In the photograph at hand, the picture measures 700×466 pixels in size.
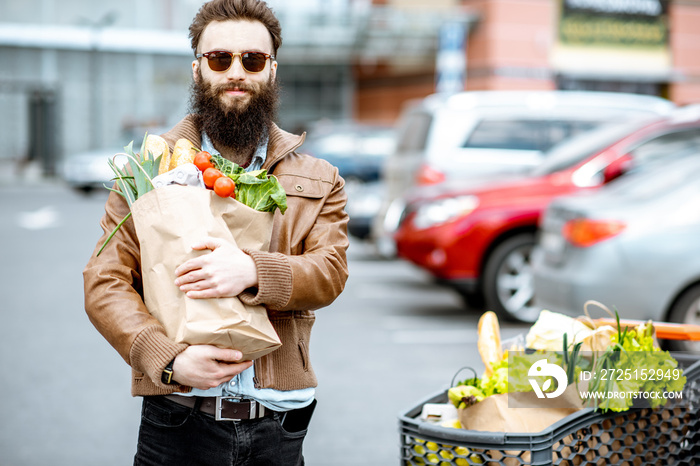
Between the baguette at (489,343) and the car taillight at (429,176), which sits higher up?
the baguette at (489,343)

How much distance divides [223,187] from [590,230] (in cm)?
450

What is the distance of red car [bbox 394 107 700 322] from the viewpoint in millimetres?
7926

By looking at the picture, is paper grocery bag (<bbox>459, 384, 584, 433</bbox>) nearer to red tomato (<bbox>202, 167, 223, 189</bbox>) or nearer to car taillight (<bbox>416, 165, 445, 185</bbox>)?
red tomato (<bbox>202, 167, 223, 189</bbox>)

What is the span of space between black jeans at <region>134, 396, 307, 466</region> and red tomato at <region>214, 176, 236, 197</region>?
2.01ft

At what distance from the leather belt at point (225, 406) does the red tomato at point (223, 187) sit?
559 millimetres

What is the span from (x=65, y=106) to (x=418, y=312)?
29324mm

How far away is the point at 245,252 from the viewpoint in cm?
205

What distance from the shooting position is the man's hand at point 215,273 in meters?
1.94

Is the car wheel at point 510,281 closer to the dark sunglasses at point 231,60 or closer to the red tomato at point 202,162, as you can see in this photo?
the dark sunglasses at point 231,60

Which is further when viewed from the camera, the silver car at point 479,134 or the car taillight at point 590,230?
the silver car at point 479,134

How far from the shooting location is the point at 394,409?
18.2 ft

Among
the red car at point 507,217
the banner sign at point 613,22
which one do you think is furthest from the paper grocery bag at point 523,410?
the banner sign at point 613,22

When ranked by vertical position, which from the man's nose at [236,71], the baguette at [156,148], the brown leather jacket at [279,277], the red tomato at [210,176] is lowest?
the brown leather jacket at [279,277]

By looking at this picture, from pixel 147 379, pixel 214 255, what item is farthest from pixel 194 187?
pixel 147 379
